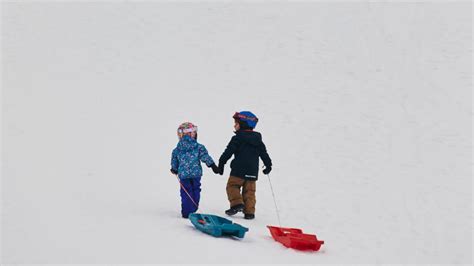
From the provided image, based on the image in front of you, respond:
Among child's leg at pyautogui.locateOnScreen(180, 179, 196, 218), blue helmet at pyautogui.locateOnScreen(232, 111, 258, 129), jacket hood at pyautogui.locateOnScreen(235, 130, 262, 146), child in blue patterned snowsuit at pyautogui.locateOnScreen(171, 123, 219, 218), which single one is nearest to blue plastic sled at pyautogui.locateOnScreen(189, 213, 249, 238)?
child's leg at pyautogui.locateOnScreen(180, 179, 196, 218)

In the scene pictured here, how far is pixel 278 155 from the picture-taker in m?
16.3


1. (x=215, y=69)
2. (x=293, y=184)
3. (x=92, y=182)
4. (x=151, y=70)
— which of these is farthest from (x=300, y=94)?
(x=92, y=182)

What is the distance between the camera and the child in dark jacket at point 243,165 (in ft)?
37.1

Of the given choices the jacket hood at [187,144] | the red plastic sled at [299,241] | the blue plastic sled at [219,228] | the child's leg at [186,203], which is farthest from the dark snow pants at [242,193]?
Result: the red plastic sled at [299,241]

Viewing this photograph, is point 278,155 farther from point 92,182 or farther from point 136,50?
point 136,50

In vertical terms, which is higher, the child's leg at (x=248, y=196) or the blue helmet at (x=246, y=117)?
the blue helmet at (x=246, y=117)

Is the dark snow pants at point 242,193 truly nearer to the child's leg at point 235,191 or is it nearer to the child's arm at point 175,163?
the child's leg at point 235,191

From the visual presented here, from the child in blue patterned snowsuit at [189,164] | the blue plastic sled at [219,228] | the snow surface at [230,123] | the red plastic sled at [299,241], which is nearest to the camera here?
the red plastic sled at [299,241]

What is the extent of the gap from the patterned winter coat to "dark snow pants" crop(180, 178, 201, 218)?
103mm

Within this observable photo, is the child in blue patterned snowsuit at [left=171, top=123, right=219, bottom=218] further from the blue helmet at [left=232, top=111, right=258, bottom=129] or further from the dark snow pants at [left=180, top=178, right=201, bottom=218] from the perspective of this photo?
the blue helmet at [left=232, top=111, right=258, bottom=129]

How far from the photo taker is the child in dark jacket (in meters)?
11.3

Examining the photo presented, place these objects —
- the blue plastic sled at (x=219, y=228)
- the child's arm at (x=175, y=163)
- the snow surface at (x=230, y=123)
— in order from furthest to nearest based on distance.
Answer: the child's arm at (x=175, y=163)
the snow surface at (x=230, y=123)
the blue plastic sled at (x=219, y=228)

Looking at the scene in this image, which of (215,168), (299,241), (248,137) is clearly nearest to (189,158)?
(215,168)

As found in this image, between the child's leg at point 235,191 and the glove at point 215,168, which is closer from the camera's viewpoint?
the glove at point 215,168
